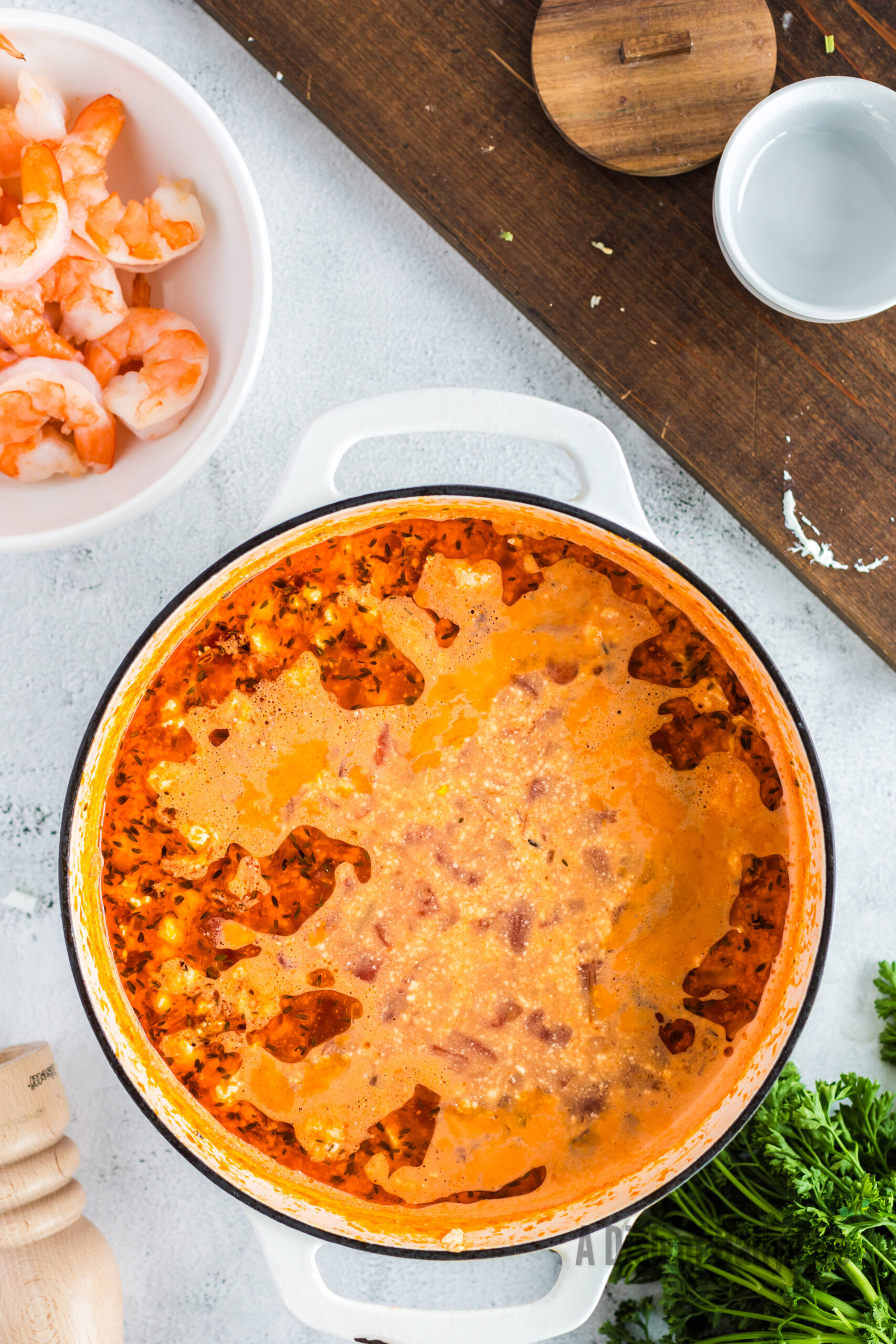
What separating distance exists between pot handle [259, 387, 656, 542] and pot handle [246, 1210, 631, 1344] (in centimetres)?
Result: 86

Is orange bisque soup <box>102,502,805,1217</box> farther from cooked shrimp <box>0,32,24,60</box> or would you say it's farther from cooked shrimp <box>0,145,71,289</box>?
cooked shrimp <box>0,32,24,60</box>

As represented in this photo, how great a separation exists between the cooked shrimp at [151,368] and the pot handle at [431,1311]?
962 millimetres

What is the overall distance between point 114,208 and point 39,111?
0.13 m

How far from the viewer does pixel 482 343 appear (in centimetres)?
140

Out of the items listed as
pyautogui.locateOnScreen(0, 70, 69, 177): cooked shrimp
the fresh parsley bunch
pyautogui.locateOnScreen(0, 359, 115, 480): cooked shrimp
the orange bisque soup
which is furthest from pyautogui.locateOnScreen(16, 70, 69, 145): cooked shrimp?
the fresh parsley bunch

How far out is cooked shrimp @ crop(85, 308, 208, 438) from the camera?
1.19 m

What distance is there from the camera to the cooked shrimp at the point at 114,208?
117cm

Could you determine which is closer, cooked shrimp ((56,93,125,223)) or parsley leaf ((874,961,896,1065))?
cooked shrimp ((56,93,125,223))

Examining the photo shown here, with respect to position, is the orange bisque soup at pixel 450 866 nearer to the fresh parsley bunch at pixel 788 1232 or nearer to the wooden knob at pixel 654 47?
the fresh parsley bunch at pixel 788 1232

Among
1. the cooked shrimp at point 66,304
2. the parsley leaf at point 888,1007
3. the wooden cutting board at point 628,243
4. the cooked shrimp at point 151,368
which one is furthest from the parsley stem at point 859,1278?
the cooked shrimp at point 66,304

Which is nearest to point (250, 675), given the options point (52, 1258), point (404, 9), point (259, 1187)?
point (259, 1187)

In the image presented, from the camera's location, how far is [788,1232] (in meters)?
1.23

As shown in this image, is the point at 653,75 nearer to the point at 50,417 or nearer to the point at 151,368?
the point at 151,368

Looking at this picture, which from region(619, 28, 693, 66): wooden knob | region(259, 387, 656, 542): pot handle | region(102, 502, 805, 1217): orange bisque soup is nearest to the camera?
region(259, 387, 656, 542): pot handle
